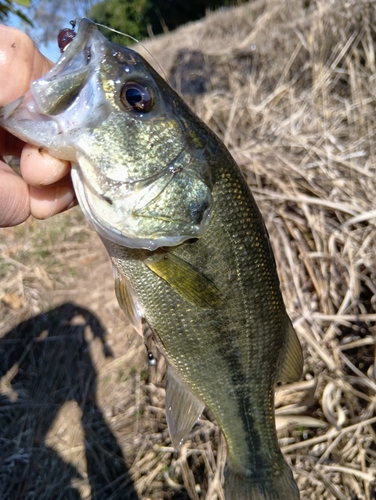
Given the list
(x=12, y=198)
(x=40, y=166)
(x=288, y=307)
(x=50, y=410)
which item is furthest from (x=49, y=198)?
(x=50, y=410)

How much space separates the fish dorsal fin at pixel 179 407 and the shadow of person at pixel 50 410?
144 centimetres

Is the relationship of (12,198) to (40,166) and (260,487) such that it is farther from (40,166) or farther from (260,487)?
(260,487)

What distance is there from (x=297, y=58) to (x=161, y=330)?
373cm

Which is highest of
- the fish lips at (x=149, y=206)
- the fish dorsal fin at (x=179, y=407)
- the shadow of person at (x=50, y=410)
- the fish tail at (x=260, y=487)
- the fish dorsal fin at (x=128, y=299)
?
the fish lips at (x=149, y=206)

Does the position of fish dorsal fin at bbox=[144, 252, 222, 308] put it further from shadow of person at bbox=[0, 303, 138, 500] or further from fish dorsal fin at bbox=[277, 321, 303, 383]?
shadow of person at bbox=[0, 303, 138, 500]

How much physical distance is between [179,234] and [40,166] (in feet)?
1.52

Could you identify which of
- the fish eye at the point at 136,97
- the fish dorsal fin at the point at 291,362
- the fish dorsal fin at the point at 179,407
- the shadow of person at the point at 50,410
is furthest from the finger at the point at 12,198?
the shadow of person at the point at 50,410

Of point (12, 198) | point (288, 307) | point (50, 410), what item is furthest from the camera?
point (50, 410)

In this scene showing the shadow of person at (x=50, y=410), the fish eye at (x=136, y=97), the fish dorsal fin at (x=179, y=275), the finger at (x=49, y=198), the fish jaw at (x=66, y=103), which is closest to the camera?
the fish jaw at (x=66, y=103)

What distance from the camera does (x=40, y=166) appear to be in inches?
40.7

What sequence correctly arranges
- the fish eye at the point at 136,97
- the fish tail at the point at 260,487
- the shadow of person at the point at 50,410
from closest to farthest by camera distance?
the fish eye at the point at 136,97 < the fish tail at the point at 260,487 < the shadow of person at the point at 50,410

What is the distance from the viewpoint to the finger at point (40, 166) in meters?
1.02

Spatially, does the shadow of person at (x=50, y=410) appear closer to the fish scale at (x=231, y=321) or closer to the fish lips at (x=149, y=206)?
the fish scale at (x=231, y=321)

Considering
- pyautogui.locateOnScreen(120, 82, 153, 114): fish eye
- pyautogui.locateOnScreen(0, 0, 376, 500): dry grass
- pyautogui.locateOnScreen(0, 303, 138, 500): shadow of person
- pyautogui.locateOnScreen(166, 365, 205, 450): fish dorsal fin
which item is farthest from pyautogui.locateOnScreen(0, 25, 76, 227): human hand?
pyautogui.locateOnScreen(0, 303, 138, 500): shadow of person
